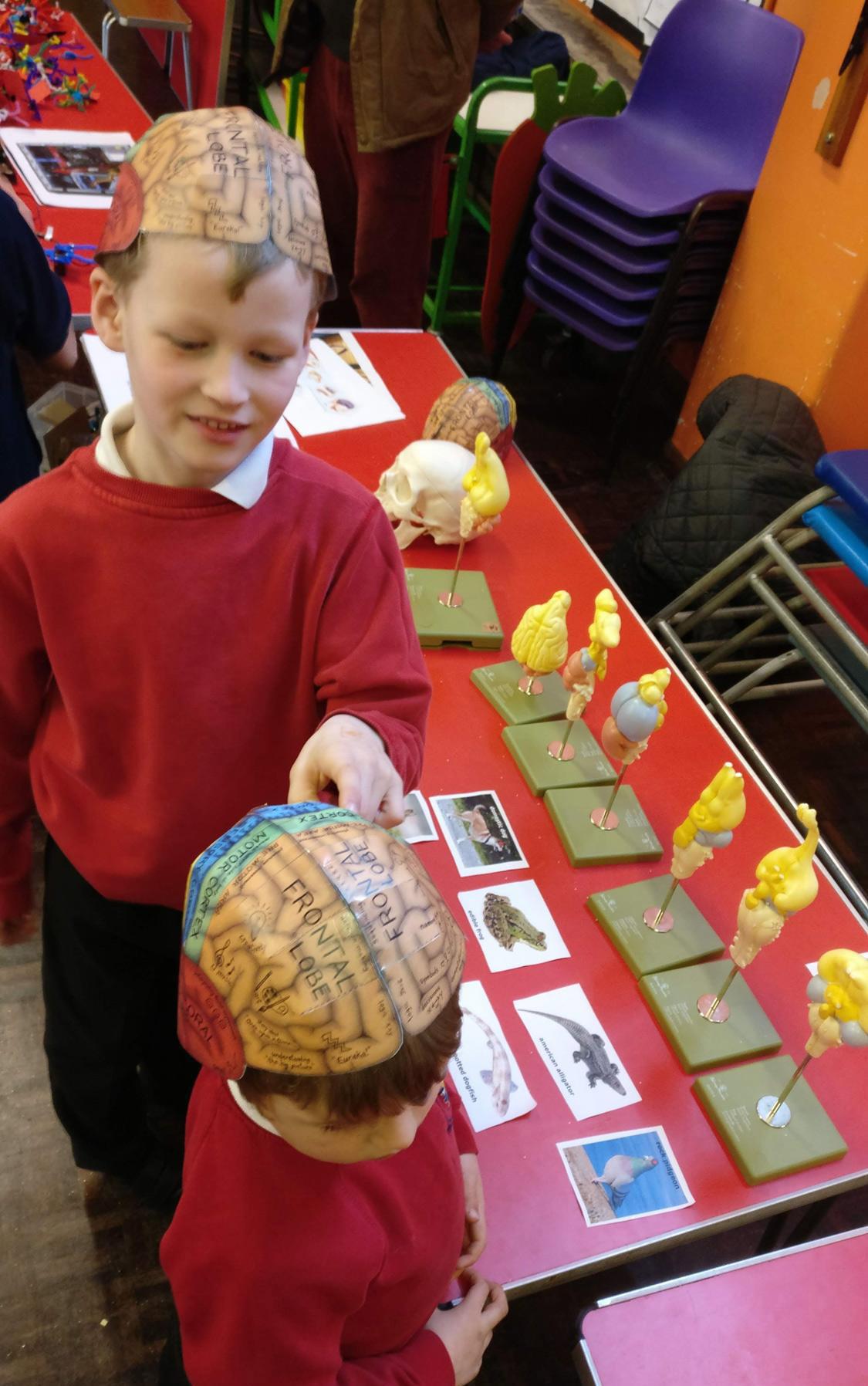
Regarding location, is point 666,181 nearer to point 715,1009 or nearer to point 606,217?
point 606,217

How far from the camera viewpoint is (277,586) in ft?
3.41

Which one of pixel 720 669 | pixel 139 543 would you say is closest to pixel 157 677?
pixel 139 543

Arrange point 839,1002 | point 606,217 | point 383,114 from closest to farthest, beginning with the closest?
point 839,1002 → point 383,114 → point 606,217

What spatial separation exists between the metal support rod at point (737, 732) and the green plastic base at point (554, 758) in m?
0.56

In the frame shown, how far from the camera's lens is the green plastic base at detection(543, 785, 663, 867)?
1672mm

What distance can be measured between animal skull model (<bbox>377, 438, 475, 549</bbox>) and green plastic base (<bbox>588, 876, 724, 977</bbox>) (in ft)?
2.83

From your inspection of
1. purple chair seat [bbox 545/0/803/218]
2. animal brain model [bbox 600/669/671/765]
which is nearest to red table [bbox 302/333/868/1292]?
animal brain model [bbox 600/669/671/765]

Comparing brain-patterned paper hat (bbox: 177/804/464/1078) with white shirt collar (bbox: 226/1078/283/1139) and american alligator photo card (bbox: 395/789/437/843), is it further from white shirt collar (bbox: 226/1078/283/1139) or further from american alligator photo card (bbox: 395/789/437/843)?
american alligator photo card (bbox: 395/789/437/843)

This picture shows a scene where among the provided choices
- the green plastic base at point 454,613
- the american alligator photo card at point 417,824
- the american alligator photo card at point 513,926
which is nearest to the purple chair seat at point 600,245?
the green plastic base at point 454,613

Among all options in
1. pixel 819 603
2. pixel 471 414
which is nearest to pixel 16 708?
pixel 471 414

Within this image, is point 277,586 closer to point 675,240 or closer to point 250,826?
point 250,826

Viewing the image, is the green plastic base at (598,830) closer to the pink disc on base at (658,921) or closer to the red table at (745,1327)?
the pink disc on base at (658,921)

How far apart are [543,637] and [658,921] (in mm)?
510

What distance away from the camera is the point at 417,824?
167 centimetres
